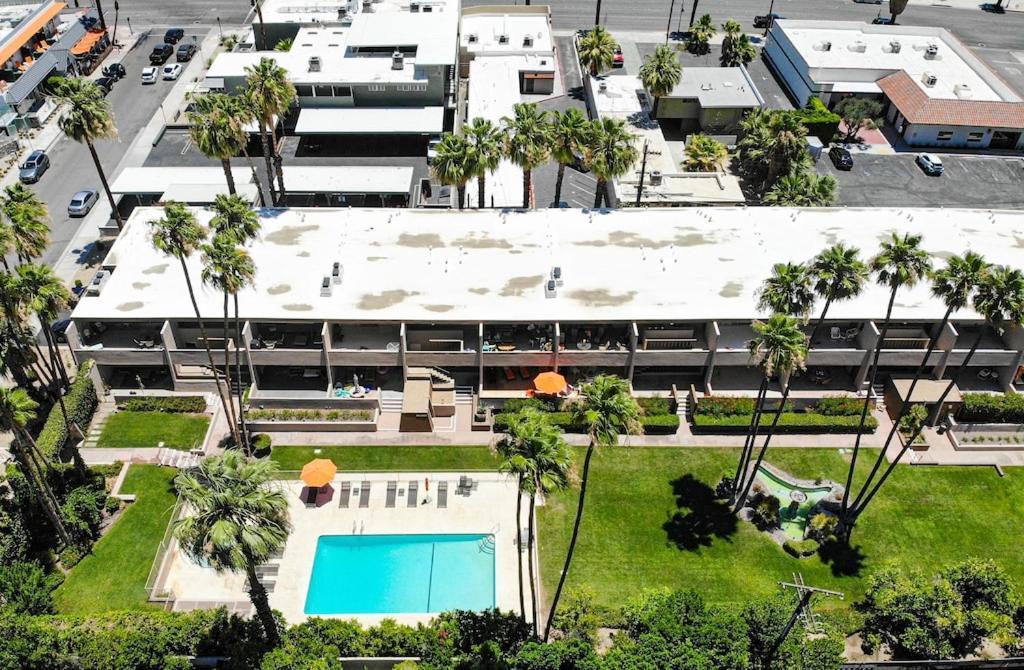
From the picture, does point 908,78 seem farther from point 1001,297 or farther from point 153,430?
point 153,430

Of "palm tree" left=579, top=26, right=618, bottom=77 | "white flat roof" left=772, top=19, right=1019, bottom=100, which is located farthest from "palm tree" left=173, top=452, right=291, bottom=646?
"white flat roof" left=772, top=19, right=1019, bottom=100

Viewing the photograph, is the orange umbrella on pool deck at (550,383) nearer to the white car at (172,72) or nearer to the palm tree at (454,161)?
the palm tree at (454,161)

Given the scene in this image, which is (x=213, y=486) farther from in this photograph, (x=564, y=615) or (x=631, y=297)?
(x=631, y=297)

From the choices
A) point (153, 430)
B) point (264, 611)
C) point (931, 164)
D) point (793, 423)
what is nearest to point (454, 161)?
point (153, 430)

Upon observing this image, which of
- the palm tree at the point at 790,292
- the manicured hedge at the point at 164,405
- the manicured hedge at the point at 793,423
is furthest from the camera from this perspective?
the manicured hedge at the point at 164,405

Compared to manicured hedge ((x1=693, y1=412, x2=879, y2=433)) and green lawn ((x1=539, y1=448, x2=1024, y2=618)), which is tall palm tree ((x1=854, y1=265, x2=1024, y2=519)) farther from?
manicured hedge ((x1=693, y1=412, x2=879, y2=433))

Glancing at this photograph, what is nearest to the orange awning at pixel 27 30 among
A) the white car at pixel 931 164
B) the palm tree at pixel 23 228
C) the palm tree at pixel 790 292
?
the palm tree at pixel 23 228
